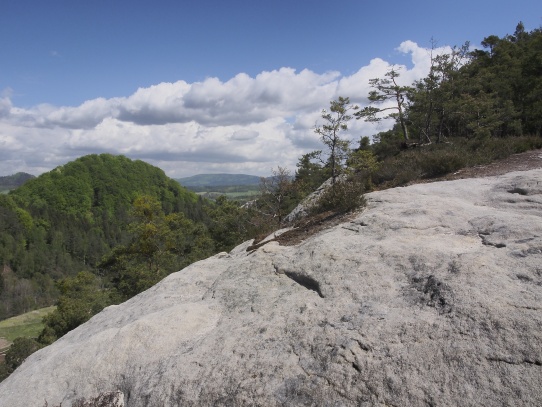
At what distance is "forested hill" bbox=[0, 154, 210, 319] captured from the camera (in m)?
127

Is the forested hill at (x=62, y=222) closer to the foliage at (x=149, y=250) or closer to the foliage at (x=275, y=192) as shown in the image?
the foliage at (x=149, y=250)

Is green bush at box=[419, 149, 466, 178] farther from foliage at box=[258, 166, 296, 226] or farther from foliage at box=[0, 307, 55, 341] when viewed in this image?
foliage at box=[0, 307, 55, 341]

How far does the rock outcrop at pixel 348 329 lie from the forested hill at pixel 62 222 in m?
91.6

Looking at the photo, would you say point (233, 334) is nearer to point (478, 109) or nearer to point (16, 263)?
point (478, 109)

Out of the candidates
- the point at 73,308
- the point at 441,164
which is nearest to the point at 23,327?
the point at 73,308

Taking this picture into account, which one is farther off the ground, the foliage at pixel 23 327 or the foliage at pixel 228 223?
the foliage at pixel 228 223

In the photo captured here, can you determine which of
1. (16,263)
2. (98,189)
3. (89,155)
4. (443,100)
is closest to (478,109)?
(443,100)

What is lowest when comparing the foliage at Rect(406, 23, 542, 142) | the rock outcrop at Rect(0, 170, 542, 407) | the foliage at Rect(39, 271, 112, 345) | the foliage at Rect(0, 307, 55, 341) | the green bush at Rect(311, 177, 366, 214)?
the foliage at Rect(0, 307, 55, 341)

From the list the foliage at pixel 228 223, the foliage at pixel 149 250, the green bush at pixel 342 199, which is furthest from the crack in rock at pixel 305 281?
the foliage at pixel 228 223

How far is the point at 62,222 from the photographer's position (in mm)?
155250

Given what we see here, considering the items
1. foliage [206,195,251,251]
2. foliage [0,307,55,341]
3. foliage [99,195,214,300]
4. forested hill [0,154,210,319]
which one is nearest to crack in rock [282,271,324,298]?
foliage [99,195,214,300]

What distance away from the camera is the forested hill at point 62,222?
127 m

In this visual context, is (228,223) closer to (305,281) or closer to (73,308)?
(73,308)

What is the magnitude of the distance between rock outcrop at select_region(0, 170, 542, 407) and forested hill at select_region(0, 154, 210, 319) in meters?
91.6
